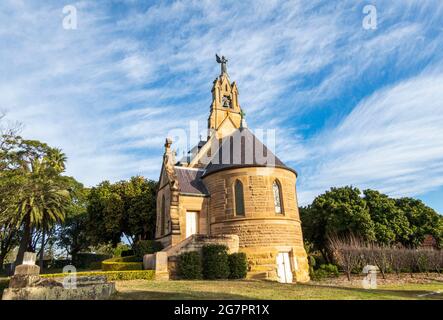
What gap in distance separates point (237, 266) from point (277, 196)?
21.1 ft

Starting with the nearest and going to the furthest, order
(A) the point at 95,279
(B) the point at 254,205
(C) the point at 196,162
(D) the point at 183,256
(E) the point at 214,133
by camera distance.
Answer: (A) the point at 95,279 < (D) the point at 183,256 < (B) the point at 254,205 < (C) the point at 196,162 < (E) the point at 214,133

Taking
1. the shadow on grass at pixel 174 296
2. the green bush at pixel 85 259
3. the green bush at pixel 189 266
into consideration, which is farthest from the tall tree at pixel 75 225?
the shadow on grass at pixel 174 296

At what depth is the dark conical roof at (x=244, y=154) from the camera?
2402 centimetres

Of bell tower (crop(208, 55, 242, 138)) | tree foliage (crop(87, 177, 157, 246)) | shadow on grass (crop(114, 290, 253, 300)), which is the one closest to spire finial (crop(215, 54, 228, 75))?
bell tower (crop(208, 55, 242, 138))

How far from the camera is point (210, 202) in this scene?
25141 mm

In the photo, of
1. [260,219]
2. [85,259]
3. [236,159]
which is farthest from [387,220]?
[85,259]

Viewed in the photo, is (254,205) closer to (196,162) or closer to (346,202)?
(196,162)

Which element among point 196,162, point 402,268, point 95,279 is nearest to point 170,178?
point 196,162

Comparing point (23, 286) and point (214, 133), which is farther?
point (214, 133)

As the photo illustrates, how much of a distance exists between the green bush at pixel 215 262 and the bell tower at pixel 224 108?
70.1 feet

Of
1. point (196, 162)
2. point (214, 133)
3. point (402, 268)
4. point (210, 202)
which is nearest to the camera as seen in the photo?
point (210, 202)

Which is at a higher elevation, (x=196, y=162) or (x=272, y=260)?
(x=196, y=162)

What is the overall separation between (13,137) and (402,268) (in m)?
34.6

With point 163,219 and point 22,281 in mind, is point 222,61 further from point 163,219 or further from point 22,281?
point 22,281
